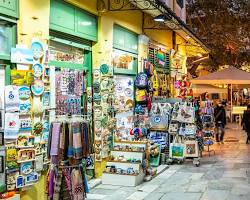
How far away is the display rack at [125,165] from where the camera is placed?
992 cm

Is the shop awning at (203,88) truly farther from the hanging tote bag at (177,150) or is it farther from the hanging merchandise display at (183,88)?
the hanging tote bag at (177,150)

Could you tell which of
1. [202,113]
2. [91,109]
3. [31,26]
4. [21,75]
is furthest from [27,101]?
[202,113]

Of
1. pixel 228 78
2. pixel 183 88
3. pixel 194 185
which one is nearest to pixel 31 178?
pixel 194 185

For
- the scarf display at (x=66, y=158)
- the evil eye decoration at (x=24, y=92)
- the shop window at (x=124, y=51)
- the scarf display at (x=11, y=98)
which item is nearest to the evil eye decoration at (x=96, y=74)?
the shop window at (x=124, y=51)

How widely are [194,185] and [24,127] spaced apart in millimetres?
4234

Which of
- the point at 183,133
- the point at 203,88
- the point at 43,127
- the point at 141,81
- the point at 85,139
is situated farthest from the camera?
the point at 203,88

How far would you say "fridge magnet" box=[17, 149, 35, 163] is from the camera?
7.40m

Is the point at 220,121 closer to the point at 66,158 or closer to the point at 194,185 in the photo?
the point at 194,185

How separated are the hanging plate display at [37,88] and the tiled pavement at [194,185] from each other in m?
2.31

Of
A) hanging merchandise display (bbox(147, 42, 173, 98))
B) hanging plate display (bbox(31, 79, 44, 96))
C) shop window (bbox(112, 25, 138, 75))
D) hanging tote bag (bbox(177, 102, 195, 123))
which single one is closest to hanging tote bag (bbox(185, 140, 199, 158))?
hanging tote bag (bbox(177, 102, 195, 123))

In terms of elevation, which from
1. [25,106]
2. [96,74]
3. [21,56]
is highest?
[21,56]

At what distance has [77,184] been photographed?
678 cm

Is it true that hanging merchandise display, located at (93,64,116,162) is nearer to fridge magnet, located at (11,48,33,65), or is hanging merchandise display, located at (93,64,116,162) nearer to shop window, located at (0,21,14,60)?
fridge magnet, located at (11,48,33,65)

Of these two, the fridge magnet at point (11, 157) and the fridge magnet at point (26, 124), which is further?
the fridge magnet at point (26, 124)
